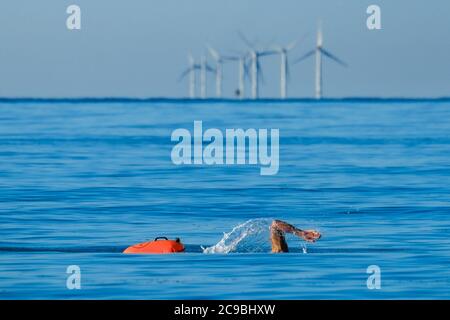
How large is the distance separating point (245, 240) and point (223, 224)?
6.34 metres

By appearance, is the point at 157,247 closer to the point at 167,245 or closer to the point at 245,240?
the point at 167,245

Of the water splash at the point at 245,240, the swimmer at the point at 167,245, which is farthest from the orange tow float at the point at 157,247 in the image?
the water splash at the point at 245,240

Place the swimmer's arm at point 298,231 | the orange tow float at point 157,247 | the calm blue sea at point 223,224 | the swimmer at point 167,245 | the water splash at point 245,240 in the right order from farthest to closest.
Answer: the water splash at point 245,240, the orange tow float at point 157,247, the swimmer at point 167,245, the swimmer's arm at point 298,231, the calm blue sea at point 223,224

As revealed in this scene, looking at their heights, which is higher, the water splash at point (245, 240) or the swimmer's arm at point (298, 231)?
the swimmer's arm at point (298, 231)

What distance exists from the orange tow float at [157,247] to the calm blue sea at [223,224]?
0.22 meters

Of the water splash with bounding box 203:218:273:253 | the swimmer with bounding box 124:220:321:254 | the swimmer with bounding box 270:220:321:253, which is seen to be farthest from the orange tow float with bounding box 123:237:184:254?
the swimmer with bounding box 270:220:321:253

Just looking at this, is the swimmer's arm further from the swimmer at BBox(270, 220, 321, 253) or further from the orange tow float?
the orange tow float

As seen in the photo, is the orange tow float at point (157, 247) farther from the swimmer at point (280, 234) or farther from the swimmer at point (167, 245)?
the swimmer at point (280, 234)

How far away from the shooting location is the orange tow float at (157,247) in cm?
4000

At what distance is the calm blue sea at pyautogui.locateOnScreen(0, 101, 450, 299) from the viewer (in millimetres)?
35125

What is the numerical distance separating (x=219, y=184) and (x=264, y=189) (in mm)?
4194

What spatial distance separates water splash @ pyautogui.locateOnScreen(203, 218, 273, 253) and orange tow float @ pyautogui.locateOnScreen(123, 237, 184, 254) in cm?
146

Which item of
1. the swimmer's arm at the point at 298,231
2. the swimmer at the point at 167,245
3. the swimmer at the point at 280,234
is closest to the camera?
the swimmer's arm at the point at 298,231

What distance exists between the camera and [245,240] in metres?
43.3
